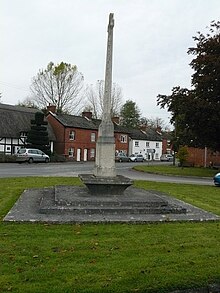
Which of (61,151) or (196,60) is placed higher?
(196,60)

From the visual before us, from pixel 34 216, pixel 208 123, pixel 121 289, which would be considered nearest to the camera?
pixel 121 289

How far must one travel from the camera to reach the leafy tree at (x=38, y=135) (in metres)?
54.4

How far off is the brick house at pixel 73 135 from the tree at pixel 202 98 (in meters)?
31.3

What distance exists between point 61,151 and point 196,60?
35440 millimetres

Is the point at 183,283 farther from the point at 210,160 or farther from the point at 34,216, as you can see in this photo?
the point at 210,160

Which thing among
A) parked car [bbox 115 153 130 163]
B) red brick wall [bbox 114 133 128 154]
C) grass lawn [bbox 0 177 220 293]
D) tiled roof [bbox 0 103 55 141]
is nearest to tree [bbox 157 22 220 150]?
grass lawn [bbox 0 177 220 293]

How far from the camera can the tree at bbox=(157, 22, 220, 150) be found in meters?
30.4

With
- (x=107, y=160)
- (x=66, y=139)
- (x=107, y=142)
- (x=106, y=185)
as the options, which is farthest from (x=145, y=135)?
(x=106, y=185)

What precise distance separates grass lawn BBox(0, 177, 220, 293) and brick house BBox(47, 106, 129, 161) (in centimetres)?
5487

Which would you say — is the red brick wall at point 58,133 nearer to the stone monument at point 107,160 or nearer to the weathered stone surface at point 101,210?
the stone monument at point 107,160

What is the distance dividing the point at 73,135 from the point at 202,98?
119ft

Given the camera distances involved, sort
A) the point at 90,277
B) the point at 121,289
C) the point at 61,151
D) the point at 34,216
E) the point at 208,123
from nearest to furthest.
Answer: the point at 121,289
the point at 90,277
the point at 34,216
the point at 208,123
the point at 61,151

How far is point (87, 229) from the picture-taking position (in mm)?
8734

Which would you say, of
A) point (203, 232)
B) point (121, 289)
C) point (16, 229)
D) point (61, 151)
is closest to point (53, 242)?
point (16, 229)
